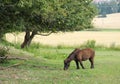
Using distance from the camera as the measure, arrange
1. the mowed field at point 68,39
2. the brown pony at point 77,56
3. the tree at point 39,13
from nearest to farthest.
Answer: the tree at point 39,13 < the brown pony at point 77,56 < the mowed field at point 68,39

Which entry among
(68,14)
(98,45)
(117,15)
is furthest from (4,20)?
(117,15)

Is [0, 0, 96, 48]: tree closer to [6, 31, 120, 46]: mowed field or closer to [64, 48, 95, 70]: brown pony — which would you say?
[64, 48, 95, 70]: brown pony

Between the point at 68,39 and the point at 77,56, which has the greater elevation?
the point at 77,56

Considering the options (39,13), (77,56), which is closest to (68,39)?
(77,56)

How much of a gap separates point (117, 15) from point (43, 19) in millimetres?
94291

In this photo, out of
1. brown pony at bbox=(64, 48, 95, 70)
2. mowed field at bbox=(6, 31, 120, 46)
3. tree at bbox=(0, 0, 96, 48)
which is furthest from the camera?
mowed field at bbox=(6, 31, 120, 46)

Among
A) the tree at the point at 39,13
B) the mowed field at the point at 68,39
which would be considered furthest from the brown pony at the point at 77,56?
the mowed field at the point at 68,39

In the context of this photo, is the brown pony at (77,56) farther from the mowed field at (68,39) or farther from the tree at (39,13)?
the mowed field at (68,39)

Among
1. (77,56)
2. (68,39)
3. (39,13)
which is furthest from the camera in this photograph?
(68,39)

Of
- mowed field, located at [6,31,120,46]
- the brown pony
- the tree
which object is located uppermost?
the tree

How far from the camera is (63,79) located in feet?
58.5

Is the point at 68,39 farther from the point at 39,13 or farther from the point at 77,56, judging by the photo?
the point at 39,13

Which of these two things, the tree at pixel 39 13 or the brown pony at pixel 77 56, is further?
the brown pony at pixel 77 56

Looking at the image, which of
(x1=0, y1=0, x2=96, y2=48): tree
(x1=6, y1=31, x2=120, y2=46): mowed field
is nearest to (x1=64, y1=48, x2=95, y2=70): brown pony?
(x1=0, y1=0, x2=96, y2=48): tree
